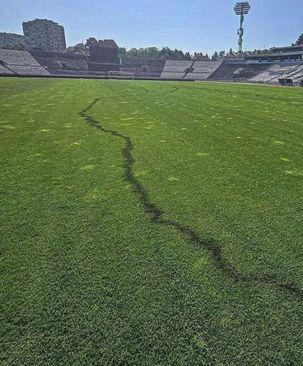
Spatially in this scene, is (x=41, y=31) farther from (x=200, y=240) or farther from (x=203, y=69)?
(x=200, y=240)

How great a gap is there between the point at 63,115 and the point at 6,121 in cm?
259

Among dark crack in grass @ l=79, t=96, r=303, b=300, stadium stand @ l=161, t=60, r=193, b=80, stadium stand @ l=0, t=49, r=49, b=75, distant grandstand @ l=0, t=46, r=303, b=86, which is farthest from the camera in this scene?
stadium stand @ l=161, t=60, r=193, b=80

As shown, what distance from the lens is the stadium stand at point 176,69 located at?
296 feet

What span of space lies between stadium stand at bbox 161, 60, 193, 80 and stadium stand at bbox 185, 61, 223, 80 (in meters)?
1.99

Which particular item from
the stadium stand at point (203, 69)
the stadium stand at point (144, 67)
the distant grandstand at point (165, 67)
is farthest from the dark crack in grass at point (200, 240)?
the stadium stand at point (144, 67)

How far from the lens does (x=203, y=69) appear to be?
90.8 meters

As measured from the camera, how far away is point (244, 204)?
15.6ft

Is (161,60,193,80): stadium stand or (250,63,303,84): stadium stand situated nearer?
(250,63,303,84): stadium stand

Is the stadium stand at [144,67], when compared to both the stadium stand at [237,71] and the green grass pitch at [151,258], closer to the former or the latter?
the stadium stand at [237,71]

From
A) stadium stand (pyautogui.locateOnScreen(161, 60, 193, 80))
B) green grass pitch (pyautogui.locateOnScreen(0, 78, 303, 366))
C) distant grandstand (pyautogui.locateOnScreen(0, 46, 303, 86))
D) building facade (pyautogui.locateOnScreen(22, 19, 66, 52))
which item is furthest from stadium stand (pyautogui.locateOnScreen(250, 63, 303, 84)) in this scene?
building facade (pyautogui.locateOnScreen(22, 19, 66, 52))

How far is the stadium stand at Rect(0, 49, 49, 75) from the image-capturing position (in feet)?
226

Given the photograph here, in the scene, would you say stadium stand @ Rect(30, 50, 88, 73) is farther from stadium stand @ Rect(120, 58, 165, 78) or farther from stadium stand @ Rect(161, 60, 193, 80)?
stadium stand @ Rect(161, 60, 193, 80)

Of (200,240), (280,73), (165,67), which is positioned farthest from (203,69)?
(200,240)

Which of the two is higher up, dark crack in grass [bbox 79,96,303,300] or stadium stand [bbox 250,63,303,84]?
stadium stand [bbox 250,63,303,84]
